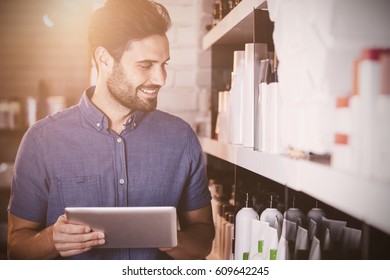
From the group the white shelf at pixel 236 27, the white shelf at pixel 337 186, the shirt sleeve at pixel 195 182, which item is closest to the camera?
the white shelf at pixel 337 186

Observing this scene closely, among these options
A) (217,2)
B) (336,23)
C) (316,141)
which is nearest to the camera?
(336,23)

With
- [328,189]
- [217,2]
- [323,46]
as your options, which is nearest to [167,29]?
[217,2]

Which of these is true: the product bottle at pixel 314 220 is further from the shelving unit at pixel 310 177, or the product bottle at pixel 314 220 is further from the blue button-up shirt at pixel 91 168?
the blue button-up shirt at pixel 91 168

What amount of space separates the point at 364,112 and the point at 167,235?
3.02ft

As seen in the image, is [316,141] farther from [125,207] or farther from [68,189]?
[68,189]

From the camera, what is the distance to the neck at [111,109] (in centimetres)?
196

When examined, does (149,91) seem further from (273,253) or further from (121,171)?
(273,253)

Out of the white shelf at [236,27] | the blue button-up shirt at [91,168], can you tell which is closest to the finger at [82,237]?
the blue button-up shirt at [91,168]

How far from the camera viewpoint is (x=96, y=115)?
1956mm

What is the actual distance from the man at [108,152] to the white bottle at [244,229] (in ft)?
0.62

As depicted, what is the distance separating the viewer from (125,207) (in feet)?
6.24

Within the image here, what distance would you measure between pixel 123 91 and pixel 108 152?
0.77 ft

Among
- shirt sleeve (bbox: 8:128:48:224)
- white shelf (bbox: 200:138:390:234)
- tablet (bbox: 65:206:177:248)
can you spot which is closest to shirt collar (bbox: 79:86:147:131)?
shirt sleeve (bbox: 8:128:48:224)

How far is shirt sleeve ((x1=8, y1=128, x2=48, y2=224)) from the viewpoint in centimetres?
193
